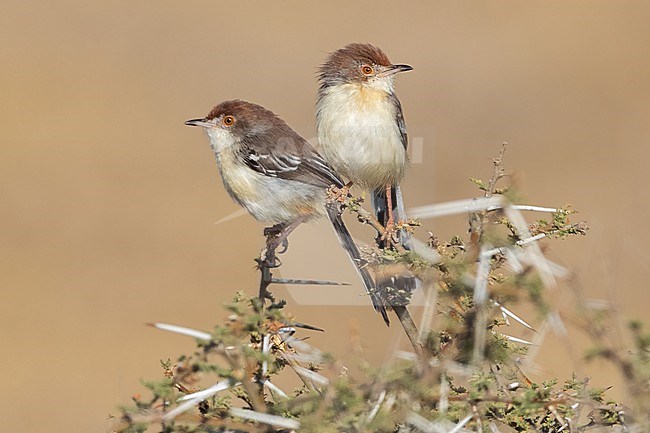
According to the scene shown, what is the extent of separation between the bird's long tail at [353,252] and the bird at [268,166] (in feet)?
0.86

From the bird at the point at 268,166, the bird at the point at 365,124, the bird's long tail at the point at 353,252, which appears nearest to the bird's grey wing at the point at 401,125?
the bird at the point at 365,124

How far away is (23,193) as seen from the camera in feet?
43.6

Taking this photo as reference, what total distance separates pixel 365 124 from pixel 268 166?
0.53 meters

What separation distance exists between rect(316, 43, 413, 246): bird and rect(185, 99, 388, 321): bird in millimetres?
123

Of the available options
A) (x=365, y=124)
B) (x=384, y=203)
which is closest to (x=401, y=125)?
(x=365, y=124)

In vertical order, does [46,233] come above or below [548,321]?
below

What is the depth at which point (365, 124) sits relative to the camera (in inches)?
198

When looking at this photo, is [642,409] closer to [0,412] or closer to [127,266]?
[0,412]

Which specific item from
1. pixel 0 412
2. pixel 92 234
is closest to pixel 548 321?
pixel 0 412

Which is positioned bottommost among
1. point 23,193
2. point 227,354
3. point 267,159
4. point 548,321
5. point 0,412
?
point 0,412

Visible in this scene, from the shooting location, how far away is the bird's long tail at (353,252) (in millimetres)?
2605

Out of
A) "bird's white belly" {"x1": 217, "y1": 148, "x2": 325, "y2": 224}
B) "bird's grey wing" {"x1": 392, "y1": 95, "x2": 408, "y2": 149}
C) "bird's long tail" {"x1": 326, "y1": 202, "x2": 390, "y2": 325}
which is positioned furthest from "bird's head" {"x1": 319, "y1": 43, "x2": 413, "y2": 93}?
"bird's long tail" {"x1": 326, "y1": 202, "x2": 390, "y2": 325}

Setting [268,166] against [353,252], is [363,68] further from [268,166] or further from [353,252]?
[353,252]

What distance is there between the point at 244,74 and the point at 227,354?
16.0 m
